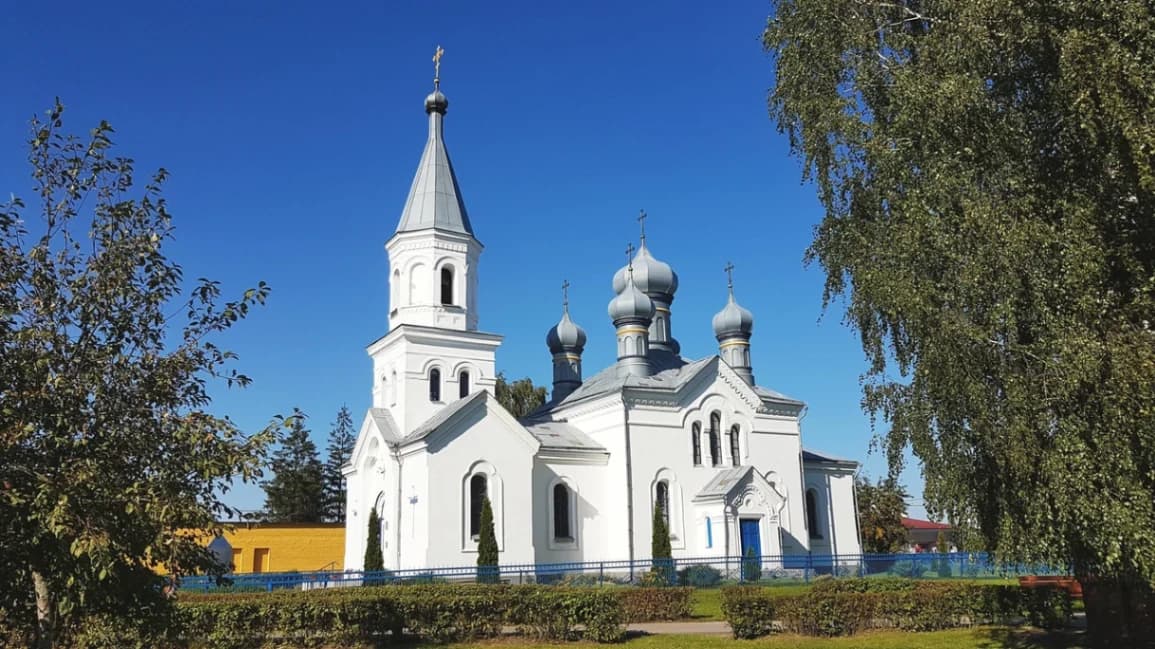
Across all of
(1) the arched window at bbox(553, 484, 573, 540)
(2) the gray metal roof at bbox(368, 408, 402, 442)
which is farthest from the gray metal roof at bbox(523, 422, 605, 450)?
(2) the gray metal roof at bbox(368, 408, 402, 442)

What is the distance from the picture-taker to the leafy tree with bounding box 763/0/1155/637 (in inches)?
332

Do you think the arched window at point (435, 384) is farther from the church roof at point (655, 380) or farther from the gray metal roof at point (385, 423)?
the church roof at point (655, 380)

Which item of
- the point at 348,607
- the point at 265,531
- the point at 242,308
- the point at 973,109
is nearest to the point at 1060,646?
the point at 973,109

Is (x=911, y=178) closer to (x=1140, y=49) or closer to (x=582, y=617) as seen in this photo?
(x=1140, y=49)

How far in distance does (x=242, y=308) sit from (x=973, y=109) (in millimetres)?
7701

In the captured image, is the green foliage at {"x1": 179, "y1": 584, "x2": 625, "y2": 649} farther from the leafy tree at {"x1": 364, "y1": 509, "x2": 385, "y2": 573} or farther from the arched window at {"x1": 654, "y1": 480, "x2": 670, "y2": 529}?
the arched window at {"x1": 654, "y1": 480, "x2": 670, "y2": 529}

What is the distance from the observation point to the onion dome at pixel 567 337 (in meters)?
34.4

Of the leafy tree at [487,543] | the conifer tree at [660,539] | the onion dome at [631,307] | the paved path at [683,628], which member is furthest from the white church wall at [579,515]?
the paved path at [683,628]

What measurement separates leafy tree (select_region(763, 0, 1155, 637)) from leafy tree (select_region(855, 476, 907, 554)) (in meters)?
35.8

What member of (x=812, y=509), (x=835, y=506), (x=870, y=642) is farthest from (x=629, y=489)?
(x=870, y=642)

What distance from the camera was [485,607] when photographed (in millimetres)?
13969

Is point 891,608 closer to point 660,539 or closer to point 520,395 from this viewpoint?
point 660,539

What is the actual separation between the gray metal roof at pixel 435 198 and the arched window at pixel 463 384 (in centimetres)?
451

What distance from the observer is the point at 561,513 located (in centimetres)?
2730
